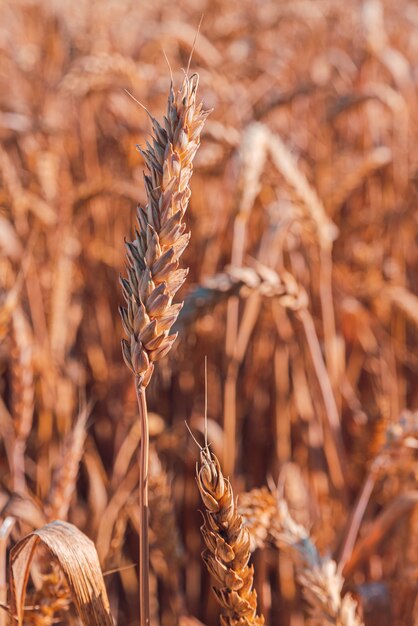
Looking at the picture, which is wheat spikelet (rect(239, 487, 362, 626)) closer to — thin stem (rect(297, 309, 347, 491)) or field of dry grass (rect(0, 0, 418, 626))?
field of dry grass (rect(0, 0, 418, 626))

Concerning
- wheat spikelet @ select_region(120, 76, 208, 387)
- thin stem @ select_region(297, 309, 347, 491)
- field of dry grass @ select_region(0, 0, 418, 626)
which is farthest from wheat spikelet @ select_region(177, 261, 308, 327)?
wheat spikelet @ select_region(120, 76, 208, 387)

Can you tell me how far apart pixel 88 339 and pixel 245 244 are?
0.56m

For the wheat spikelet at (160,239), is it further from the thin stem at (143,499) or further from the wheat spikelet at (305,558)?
the wheat spikelet at (305,558)

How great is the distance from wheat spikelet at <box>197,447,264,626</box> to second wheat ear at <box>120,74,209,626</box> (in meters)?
0.05

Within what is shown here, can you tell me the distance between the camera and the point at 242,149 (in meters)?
1.40

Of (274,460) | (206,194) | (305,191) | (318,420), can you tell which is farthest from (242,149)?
(206,194)

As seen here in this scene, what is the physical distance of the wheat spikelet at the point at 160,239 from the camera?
1.78 feet

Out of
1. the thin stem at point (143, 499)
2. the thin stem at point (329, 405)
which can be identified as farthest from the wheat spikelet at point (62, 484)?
the thin stem at point (329, 405)

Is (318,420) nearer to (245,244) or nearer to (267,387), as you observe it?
(267,387)

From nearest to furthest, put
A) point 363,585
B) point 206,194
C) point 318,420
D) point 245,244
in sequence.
Result: point 363,585, point 318,420, point 245,244, point 206,194

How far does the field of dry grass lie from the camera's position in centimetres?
63

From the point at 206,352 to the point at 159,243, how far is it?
1.23 meters

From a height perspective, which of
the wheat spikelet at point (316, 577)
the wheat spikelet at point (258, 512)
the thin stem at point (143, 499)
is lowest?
the wheat spikelet at point (316, 577)

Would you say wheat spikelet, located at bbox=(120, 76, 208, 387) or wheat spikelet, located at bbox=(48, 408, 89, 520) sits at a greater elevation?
wheat spikelet, located at bbox=(120, 76, 208, 387)
